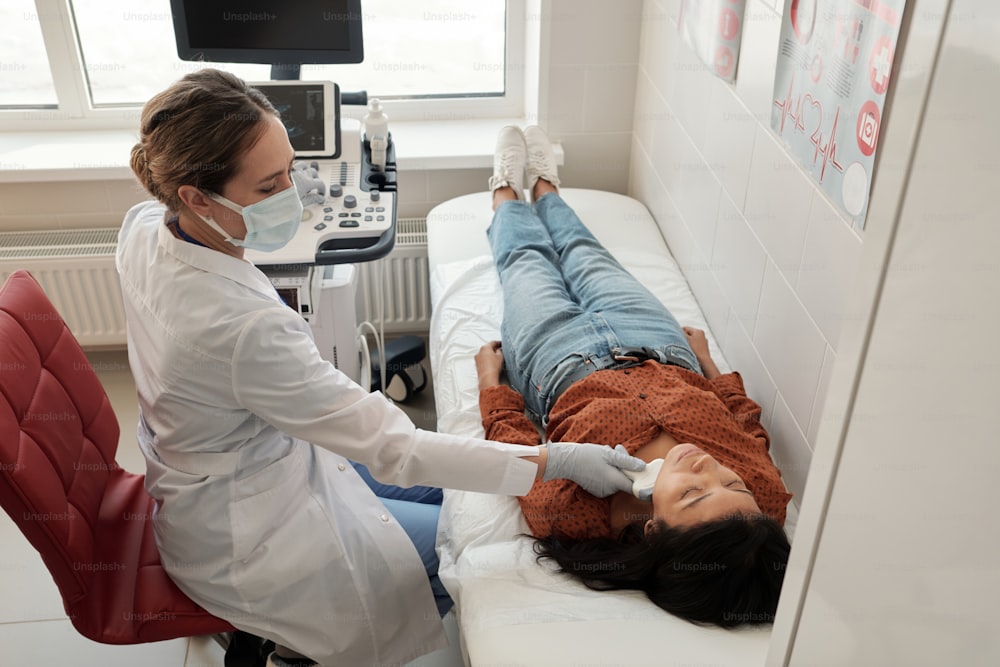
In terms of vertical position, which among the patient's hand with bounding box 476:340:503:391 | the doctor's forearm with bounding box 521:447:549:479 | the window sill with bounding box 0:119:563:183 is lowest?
the patient's hand with bounding box 476:340:503:391

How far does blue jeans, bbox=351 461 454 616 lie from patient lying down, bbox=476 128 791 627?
0.66 feet

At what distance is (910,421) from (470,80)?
2791mm

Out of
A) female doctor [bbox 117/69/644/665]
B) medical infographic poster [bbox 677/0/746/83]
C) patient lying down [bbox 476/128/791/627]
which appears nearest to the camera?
female doctor [bbox 117/69/644/665]

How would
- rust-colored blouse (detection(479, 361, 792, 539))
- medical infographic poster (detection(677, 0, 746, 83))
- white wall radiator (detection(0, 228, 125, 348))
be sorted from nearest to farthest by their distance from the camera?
rust-colored blouse (detection(479, 361, 792, 539)), medical infographic poster (detection(677, 0, 746, 83)), white wall radiator (detection(0, 228, 125, 348))

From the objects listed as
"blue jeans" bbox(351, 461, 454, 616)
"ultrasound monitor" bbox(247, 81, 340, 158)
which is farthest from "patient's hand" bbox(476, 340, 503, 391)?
"ultrasound monitor" bbox(247, 81, 340, 158)

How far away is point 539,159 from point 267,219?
1.38 metres

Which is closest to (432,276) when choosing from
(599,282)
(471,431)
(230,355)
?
(599,282)

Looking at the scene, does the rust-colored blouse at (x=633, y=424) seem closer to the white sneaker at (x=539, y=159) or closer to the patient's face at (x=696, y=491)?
the patient's face at (x=696, y=491)

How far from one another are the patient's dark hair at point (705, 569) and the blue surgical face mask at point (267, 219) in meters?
0.73

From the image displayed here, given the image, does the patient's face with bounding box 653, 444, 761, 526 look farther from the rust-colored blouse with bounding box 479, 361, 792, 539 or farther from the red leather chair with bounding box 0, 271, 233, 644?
the red leather chair with bounding box 0, 271, 233, 644

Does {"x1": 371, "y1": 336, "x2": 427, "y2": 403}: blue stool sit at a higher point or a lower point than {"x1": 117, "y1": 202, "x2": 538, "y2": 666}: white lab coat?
lower

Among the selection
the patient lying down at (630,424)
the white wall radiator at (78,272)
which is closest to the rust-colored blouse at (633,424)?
the patient lying down at (630,424)

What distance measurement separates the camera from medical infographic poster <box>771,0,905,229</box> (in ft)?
4.49

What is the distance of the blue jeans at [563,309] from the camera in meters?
1.96
